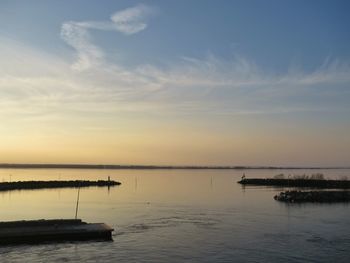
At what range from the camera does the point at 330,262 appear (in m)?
29.9

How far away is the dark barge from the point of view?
35438 mm

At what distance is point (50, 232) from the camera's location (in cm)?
3653

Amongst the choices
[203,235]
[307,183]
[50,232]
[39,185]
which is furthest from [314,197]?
[39,185]

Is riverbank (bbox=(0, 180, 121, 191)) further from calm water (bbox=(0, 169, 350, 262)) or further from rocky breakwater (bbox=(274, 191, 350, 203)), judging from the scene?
calm water (bbox=(0, 169, 350, 262))

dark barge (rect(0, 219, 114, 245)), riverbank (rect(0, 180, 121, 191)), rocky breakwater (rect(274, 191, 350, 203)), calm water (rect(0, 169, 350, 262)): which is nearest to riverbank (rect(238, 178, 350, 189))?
rocky breakwater (rect(274, 191, 350, 203))

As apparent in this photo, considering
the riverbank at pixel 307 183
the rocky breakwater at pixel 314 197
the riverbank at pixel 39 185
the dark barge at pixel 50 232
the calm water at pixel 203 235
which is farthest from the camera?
the riverbank at pixel 307 183

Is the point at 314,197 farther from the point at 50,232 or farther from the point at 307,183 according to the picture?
the point at 50,232

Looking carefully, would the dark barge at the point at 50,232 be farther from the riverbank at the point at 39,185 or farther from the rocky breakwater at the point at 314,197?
the riverbank at the point at 39,185

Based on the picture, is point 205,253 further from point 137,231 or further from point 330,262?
point 137,231

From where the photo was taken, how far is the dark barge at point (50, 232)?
35438 mm

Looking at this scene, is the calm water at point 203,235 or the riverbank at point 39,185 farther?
the riverbank at point 39,185

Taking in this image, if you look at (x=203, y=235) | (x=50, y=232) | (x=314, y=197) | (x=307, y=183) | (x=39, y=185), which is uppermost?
(x=307, y=183)

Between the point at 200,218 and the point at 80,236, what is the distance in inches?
724

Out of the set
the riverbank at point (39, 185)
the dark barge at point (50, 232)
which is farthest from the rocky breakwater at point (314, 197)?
the dark barge at point (50, 232)
